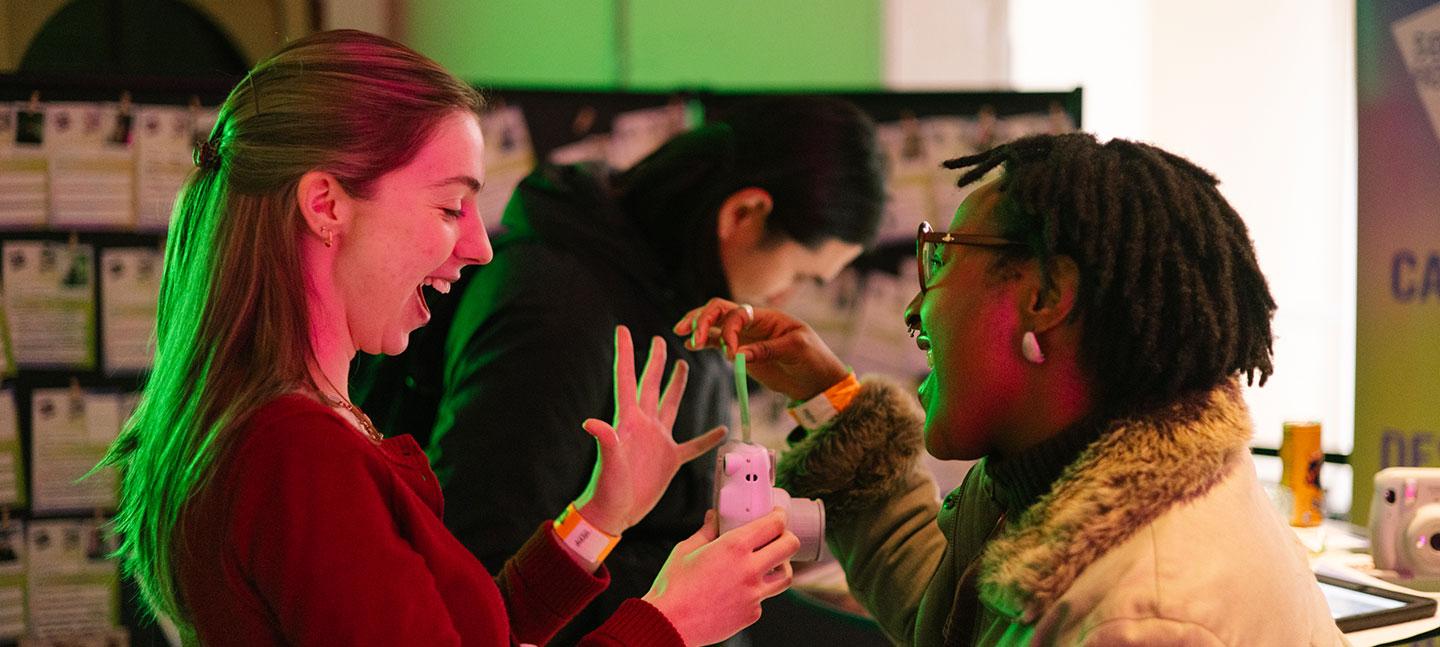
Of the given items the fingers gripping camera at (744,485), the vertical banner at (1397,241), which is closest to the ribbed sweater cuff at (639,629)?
the fingers gripping camera at (744,485)

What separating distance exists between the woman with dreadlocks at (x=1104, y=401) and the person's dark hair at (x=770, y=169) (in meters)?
0.73

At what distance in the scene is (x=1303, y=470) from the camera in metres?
2.29

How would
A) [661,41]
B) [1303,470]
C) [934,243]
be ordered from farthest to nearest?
[661,41]
[1303,470]
[934,243]

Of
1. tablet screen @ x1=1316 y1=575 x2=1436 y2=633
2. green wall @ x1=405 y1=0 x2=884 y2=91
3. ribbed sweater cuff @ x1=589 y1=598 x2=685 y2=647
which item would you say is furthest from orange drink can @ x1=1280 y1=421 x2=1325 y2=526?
green wall @ x1=405 y1=0 x2=884 y2=91

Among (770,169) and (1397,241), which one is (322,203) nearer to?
(770,169)

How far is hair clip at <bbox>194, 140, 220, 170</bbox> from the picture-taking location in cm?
116

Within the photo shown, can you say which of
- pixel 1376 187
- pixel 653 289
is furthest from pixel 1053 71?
pixel 653 289

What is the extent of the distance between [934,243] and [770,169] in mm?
813

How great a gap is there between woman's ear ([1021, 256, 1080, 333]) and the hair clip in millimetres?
790

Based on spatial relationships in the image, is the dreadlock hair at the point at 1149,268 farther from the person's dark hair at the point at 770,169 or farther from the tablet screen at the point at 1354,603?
the person's dark hair at the point at 770,169

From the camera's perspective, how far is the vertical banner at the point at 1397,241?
2.62 metres

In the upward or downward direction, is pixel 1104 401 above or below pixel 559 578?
above

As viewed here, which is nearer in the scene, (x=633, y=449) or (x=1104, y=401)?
(x=1104, y=401)

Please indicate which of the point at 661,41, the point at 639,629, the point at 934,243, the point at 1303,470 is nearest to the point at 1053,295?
the point at 934,243
